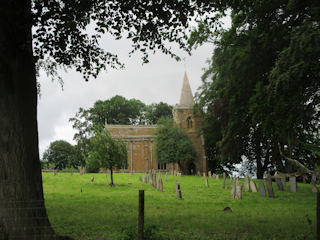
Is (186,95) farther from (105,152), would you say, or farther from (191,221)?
(191,221)

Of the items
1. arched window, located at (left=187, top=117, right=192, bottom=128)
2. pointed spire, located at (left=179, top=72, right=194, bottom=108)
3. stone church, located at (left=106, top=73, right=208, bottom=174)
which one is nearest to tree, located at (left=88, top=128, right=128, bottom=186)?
stone church, located at (left=106, top=73, right=208, bottom=174)

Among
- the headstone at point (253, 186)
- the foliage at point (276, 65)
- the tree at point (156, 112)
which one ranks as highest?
the tree at point (156, 112)

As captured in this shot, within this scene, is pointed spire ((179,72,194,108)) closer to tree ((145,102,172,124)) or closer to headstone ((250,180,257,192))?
tree ((145,102,172,124))

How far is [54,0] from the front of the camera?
758 centimetres

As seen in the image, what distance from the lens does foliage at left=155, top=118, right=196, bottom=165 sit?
41.4m

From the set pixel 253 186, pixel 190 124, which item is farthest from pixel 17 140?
pixel 190 124

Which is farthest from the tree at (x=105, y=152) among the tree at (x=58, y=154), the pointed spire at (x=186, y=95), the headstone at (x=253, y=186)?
the tree at (x=58, y=154)

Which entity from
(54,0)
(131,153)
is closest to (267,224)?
(54,0)

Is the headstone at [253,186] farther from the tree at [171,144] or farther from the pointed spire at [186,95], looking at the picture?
the pointed spire at [186,95]

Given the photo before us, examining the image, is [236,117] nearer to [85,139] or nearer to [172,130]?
[172,130]

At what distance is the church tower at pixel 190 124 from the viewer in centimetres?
4534

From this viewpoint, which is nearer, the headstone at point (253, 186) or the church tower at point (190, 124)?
the headstone at point (253, 186)

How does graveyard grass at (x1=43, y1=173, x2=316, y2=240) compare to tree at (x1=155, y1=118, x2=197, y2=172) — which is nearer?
graveyard grass at (x1=43, y1=173, x2=316, y2=240)

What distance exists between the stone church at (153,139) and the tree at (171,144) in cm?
342
